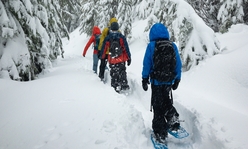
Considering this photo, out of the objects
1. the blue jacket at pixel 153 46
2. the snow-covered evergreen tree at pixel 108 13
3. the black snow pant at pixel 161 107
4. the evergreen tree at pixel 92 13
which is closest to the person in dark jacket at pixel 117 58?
the blue jacket at pixel 153 46

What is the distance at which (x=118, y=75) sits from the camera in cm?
640

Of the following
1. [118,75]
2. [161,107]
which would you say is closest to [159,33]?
[161,107]

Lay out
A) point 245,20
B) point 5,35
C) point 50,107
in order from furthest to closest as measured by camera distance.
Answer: point 245,20 < point 5,35 < point 50,107

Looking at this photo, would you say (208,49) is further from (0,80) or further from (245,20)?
(0,80)

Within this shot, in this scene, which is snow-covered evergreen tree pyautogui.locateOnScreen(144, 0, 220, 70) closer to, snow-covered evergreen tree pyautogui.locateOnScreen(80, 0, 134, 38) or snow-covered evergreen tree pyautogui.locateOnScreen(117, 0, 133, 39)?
snow-covered evergreen tree pyautogui.locateOnScreen(117, 0, 133, 39)

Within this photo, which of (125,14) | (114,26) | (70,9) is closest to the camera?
(114,26)

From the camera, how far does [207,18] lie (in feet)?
37.1

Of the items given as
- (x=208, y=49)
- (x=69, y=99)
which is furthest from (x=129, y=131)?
(x=208, y=49)

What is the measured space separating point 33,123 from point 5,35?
4019 mm

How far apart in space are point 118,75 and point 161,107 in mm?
3027

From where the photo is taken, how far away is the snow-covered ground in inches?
113

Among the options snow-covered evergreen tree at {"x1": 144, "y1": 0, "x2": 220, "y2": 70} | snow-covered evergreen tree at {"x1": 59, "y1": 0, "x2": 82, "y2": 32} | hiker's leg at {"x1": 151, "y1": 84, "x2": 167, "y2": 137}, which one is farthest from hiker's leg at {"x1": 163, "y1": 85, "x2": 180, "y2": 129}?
snow-covered evergreen tree at {"x1": 59, "y1": 0, "x2": 82, "y2": 32}

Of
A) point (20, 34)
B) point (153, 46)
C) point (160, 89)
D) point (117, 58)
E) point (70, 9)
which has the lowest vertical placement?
point (117, 58)

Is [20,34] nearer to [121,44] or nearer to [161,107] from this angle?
[121,44]
